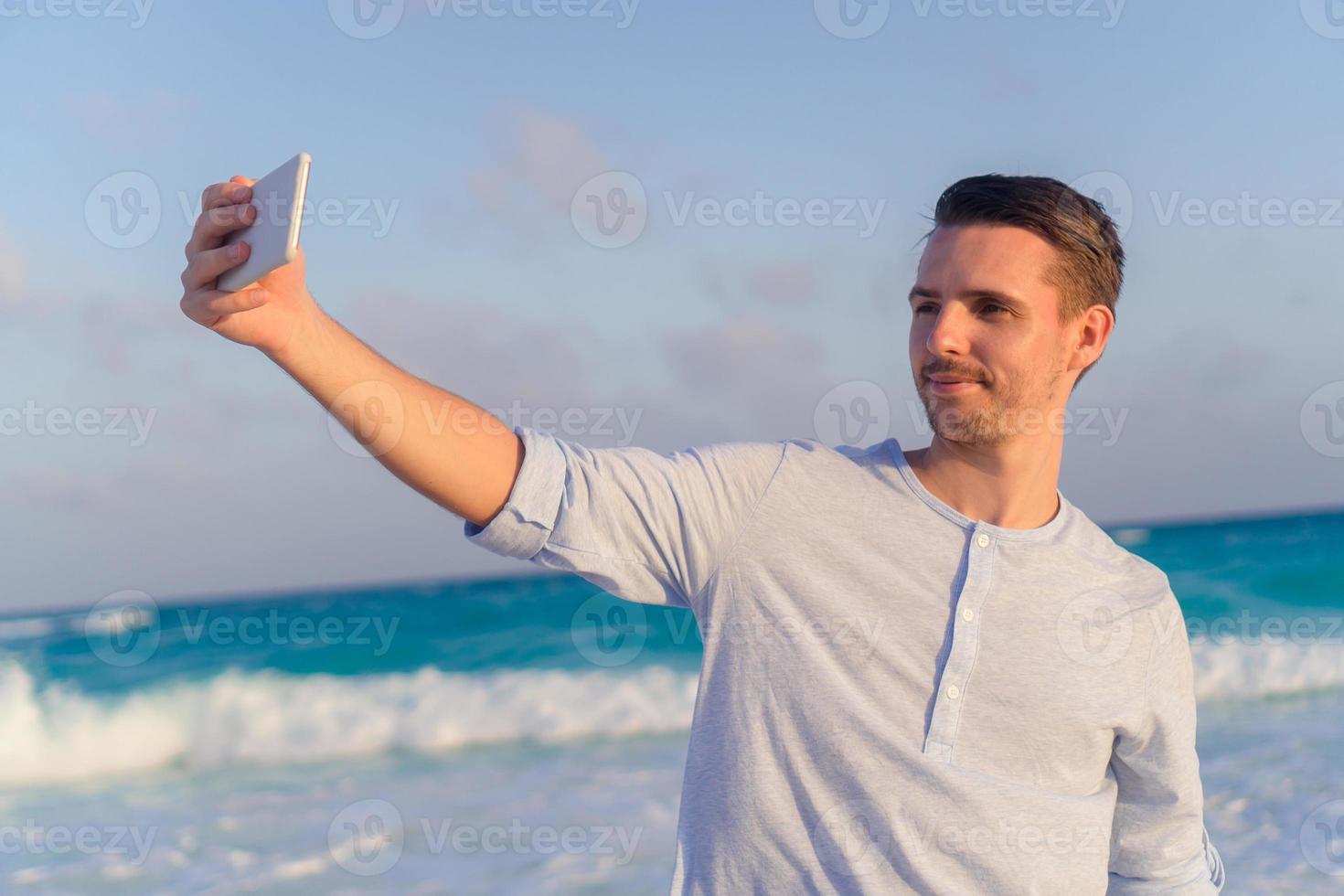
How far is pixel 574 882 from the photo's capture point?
554 centimetres

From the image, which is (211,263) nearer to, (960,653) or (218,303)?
(218,303)

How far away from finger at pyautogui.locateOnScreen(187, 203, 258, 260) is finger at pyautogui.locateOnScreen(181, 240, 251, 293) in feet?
0.04

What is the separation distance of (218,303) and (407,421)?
0.28 metres

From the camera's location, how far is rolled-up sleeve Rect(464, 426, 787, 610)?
1607mm

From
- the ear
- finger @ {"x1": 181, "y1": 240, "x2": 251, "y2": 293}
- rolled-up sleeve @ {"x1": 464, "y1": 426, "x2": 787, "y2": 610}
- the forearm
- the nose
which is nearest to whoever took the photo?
finger @ {"x1": 181, "y1": 240, "x2": 251, "y2": 293}

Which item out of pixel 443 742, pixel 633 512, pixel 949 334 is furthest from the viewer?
pixel 443 742

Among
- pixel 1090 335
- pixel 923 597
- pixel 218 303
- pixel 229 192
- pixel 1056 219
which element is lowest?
pixel 923 597

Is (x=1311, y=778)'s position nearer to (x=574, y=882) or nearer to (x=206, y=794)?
(x=574, y=882)

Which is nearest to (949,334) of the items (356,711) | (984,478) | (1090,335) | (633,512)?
(984,478)

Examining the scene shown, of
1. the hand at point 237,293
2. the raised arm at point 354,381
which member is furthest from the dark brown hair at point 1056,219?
the hand at point 237,293

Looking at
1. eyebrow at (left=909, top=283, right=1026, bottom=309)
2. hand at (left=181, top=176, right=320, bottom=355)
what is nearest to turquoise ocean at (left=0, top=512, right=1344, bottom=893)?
eyebrow at (left=909, top=283, right=1026, bottom=309)

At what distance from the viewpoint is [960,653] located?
6.29ft

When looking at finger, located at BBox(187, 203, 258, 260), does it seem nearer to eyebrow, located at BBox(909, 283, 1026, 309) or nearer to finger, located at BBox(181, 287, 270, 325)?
finger, located at BBox(181, 287, 270, 325)

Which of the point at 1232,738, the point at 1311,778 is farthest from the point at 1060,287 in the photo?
the point at 1232,738
